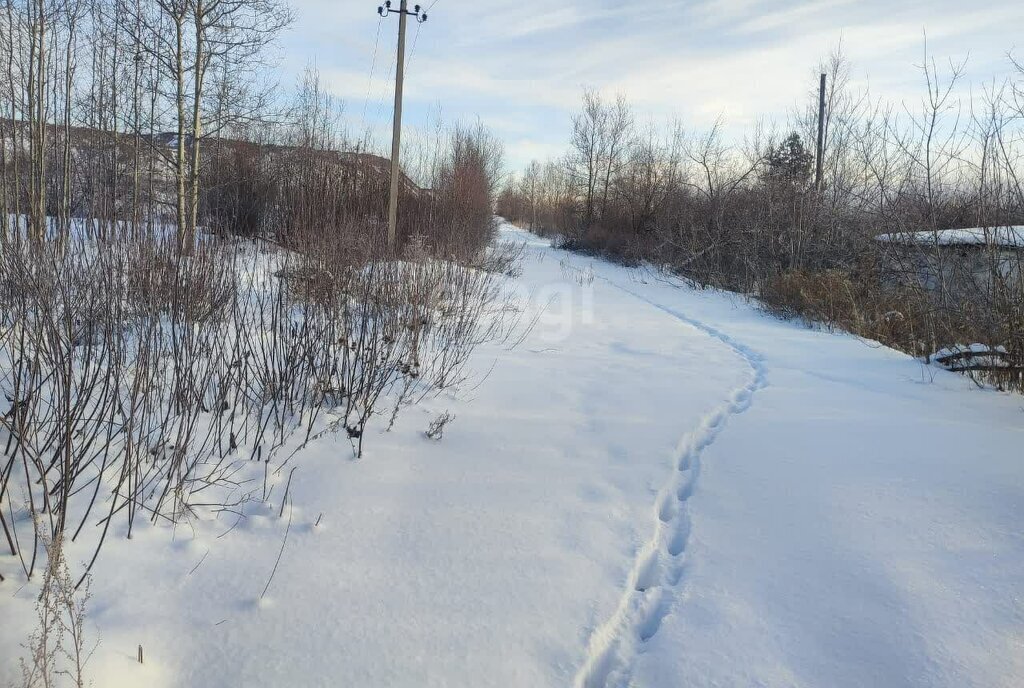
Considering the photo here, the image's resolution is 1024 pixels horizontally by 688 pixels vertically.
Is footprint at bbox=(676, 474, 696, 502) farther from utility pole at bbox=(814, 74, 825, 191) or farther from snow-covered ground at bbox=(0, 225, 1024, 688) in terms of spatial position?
utility pole at bbox=(814, 74, 825, 191)

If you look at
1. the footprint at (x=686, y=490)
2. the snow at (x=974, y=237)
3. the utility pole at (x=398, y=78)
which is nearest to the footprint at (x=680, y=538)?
the footprint at (x=686, y=490)

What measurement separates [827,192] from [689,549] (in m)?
12.2

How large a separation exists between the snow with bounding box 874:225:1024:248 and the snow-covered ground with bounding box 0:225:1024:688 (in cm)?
125

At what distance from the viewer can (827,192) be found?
492 inches

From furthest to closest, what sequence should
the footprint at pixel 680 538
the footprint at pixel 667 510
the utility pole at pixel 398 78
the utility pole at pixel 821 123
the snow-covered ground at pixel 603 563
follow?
1. the utility pole at pixel 821 123
2. the utility pole at pixel 398 78
3. the footprint at pixel 667 510
4. the footprint at pixel 680 538
5. the snow-covered ground at pixel 603 563

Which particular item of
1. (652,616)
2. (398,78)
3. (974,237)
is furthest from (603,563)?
(398,78)

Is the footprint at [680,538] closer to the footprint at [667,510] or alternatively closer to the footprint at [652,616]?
the footprint at [667,510]

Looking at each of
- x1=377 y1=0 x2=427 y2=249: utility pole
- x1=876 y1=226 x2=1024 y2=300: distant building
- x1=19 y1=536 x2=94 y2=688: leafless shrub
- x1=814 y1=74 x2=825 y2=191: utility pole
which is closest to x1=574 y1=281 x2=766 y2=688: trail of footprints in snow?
x1=19 y1=536 x2=94 y2=688: leafless shrub

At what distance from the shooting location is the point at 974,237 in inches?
188

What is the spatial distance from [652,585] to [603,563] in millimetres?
194

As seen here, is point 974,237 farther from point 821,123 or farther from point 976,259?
point 821,123

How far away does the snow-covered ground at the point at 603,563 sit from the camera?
175cm

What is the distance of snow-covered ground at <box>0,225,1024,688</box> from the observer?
175 cm

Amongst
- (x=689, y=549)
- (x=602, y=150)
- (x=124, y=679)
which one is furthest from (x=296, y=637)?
(x=602, y=150)
